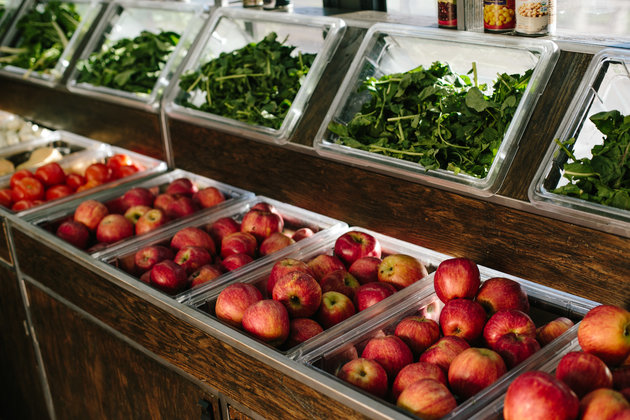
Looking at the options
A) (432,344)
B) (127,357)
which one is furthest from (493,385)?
(127,357)

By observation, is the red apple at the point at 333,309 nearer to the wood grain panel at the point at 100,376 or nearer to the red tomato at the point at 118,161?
the wood grain panel at the point at 100,376

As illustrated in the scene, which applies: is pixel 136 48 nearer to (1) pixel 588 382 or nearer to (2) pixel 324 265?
(2) pixel 324 265

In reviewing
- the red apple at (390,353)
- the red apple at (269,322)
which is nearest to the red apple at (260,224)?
the red apple at (269,322)

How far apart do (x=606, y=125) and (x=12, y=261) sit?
232 cm

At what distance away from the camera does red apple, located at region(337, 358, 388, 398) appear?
1.60m

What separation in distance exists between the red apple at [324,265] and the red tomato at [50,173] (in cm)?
156

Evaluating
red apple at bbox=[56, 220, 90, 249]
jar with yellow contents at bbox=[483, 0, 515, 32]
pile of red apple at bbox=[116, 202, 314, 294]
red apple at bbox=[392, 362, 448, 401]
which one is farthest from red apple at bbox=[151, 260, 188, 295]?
jar with yellow contents at bbox=[483, 0, 515, 32]

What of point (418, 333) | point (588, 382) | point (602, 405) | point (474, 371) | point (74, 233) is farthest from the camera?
point (74, 233)

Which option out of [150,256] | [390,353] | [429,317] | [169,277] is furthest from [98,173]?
[390,353]

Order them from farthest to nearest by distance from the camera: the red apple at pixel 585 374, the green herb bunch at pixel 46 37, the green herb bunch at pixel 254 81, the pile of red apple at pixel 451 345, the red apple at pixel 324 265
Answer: the green herb bunch at pixel 46 37 → the green herb bunch at pixel 254 81 → the red apple at pixel 324 265 → the pile of red apple at pixel 451 345 → the red apple at pixel 585 374

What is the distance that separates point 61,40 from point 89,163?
100 centimetres

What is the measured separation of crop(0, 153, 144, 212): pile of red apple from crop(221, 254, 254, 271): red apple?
3.63 ft

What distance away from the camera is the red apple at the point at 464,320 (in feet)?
5.73

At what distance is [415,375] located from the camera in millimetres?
1593
